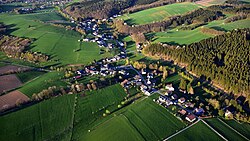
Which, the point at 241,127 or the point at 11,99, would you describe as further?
the point at 11,99

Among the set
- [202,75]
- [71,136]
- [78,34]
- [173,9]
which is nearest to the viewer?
[71,136]

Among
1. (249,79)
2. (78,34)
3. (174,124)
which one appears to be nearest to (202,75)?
(249,79)

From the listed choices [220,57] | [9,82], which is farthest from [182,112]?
[9,82]

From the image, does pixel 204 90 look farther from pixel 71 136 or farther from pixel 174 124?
pixel 71 136

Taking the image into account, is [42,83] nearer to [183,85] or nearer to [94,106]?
[94,106]

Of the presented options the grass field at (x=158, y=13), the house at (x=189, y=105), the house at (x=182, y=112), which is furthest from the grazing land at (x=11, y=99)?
the grass field at (x=158, y=13)

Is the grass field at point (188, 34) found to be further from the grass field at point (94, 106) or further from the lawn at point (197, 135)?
the lawn at point (197, 135)

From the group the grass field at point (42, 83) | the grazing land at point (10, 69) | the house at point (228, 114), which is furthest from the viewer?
the grazing land at point (10, 69)
